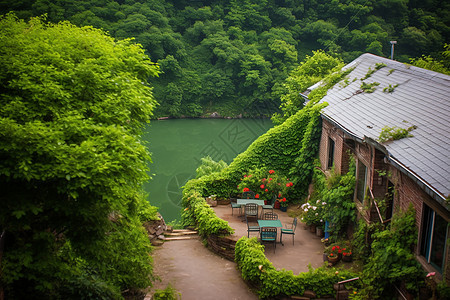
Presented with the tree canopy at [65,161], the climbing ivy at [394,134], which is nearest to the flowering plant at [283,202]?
the climbing ivy at [394,134]

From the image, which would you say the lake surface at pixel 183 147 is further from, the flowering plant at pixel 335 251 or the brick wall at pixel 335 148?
the flowering plant at pixel 335 251

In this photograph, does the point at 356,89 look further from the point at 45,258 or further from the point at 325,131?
the point at 45,258

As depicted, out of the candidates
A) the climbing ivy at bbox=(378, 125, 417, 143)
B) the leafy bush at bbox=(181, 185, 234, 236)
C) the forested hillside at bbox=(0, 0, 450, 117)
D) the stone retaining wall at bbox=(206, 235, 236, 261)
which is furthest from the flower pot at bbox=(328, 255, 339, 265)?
the forested hillside at bbox=(0, 0, 450, 117)

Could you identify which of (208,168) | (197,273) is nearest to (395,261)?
(197,273)

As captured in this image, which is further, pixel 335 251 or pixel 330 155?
pixel 330 155

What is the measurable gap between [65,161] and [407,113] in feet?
27.4

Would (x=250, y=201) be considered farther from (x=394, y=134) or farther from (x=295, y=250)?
(x=394, y=134)

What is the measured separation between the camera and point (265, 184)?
16594 mm

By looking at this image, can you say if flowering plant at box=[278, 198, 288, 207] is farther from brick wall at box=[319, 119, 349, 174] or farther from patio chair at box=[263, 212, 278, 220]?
brick wall at box=[319, 119, 349, 174]

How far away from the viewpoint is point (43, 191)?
7.44 m

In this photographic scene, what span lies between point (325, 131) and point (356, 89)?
1800mm

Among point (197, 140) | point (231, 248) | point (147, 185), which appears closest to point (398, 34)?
point (197, 140)

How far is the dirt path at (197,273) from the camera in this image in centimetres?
1121

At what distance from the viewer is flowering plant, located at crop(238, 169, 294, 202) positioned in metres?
16.4
